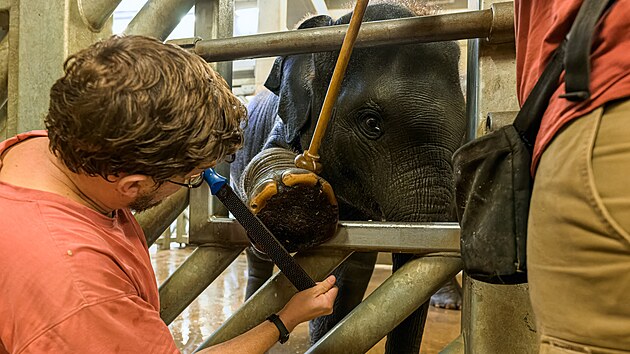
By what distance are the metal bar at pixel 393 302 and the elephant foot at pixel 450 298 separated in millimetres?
2555

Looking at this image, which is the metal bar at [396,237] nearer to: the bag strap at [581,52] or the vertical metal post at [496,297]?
the vertical metal post at [496,297]

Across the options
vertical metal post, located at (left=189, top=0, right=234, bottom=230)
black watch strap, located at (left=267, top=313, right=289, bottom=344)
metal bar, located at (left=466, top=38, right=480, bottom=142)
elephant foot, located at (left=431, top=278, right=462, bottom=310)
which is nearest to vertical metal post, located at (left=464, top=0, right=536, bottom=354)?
metal bar, located at (left=466, top=38, right=480, bottom=142)

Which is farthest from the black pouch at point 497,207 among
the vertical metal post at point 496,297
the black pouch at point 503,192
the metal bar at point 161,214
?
the metal bar at point 161,214

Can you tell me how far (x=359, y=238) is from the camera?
44.6 inches

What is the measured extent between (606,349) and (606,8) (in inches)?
12.6

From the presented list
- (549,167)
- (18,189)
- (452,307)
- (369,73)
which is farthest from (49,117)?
(452,307)

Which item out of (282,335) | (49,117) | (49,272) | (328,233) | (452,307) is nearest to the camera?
(49,272)

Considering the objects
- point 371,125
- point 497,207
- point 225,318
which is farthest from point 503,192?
point 225,318

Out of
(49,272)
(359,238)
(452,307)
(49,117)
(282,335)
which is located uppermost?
(49,117)

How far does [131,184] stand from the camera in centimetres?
78

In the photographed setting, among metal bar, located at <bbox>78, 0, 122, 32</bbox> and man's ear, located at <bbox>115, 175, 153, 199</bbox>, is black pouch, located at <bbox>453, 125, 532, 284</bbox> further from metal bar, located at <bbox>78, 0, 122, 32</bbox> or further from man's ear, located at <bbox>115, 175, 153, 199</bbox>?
metal bar, located at <bbox>78, 0, 122, 32</bbox>

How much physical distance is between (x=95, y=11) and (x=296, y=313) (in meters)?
0.84

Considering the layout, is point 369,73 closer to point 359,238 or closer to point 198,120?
point 359,238

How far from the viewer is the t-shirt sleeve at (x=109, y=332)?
644 millimetres
